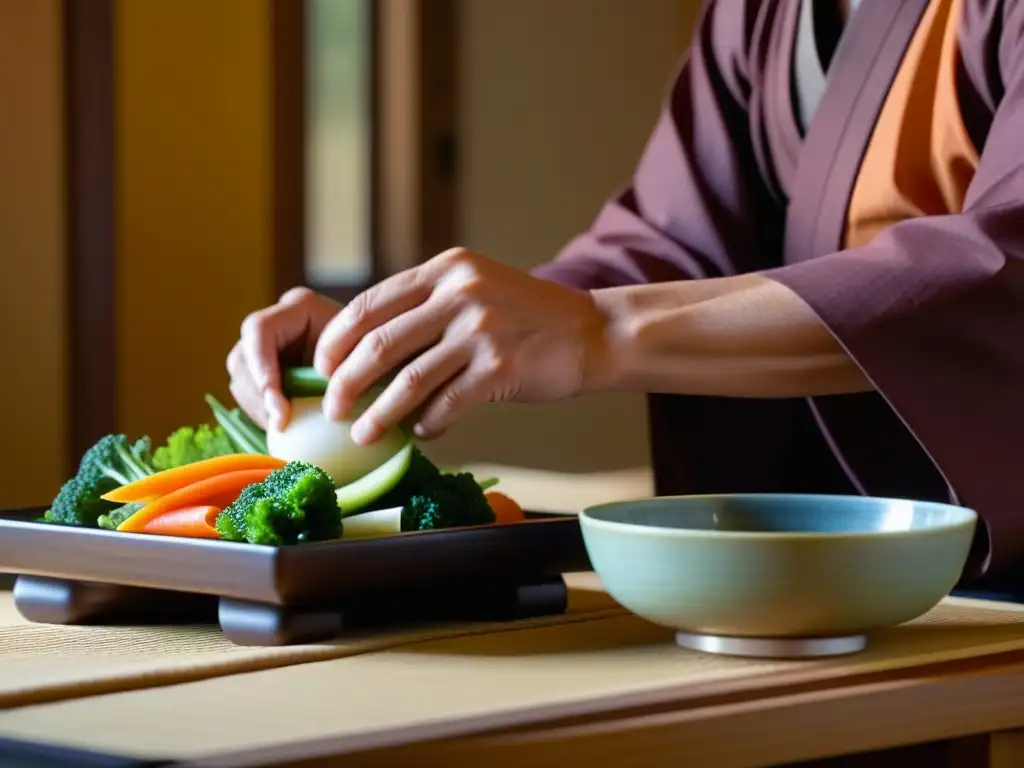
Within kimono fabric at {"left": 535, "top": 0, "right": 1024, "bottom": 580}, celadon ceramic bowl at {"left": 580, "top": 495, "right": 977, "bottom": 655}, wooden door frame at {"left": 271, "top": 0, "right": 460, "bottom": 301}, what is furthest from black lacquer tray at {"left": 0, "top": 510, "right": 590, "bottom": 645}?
wooden door frame at {"left": 271, "top": 0, "right": 460, "bottom": 301}

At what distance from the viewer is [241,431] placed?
4.02 feet

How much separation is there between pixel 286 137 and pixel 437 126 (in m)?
0.76

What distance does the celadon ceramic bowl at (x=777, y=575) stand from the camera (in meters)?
0.86

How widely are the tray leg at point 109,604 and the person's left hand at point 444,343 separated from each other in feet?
0.53

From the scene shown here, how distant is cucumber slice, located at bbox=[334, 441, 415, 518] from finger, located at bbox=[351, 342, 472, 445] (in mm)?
44

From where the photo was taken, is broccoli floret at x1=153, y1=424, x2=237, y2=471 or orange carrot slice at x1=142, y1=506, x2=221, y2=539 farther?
broccoli floret at x1=153, y1=424, x2=237, y2=471

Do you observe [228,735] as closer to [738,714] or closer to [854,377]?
[738,714]

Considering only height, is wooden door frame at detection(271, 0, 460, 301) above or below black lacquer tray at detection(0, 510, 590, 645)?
above

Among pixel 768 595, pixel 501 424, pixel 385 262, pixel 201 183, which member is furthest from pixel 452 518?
pixel 501 424

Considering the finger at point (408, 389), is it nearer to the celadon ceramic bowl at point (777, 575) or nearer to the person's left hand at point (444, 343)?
the person's left hand at point (444, 343)

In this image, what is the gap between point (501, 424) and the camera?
4.96m

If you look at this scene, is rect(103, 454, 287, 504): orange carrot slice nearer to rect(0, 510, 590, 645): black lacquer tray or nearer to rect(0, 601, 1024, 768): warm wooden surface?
rect(0, 510, 590, 645): black lacquer tray

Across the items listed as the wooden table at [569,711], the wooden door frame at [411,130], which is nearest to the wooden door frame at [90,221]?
the wooden door frame at [411,130]

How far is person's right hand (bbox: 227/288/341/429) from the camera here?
3.96ft
